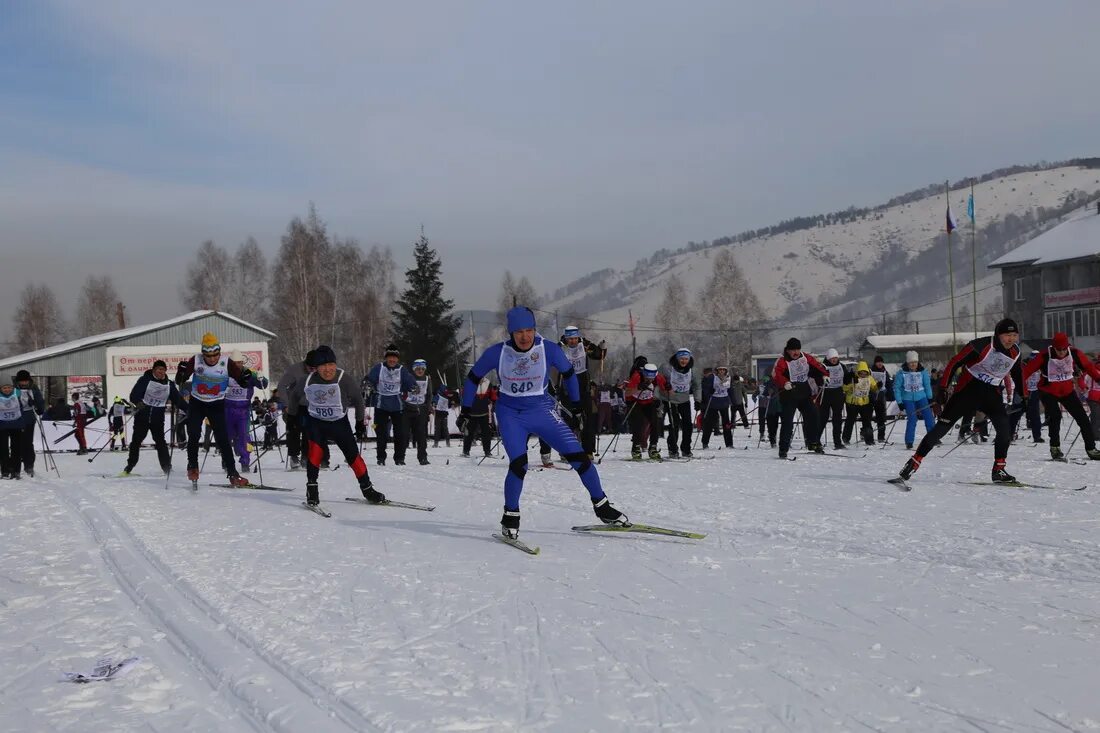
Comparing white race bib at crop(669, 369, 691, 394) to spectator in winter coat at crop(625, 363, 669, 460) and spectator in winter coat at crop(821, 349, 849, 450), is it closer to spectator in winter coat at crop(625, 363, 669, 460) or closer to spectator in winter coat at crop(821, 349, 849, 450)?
spectator in winter coat at crop(625, 363, 669, 460)

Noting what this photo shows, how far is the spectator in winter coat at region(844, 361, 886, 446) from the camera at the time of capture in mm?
17531

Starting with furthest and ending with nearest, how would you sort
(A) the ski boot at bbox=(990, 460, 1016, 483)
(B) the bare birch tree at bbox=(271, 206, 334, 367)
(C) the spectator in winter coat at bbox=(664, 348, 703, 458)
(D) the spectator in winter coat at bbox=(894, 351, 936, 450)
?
1. (B) the bare birch tree at bbox=(271, 206, 334, 367)
2. (D) the spectator in winter coat at bbox=(894, 351, 936, 450)
3. (C) the spectator in winter coat at bbox=(664, 348, 703, 458)
4. (A) the ski boot at bbox=(990, 460, 1016, 483)

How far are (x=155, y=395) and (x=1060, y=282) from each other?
59989 mm

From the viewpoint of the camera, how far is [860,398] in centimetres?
1756

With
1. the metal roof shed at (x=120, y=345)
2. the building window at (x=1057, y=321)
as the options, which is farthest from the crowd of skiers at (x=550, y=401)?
the building window at (x=1057, y=321)

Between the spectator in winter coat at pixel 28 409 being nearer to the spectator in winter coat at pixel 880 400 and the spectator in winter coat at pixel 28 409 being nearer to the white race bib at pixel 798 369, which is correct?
the white race bib at pixel 798 369

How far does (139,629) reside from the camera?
15.8ft

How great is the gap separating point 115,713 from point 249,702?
0.48 m

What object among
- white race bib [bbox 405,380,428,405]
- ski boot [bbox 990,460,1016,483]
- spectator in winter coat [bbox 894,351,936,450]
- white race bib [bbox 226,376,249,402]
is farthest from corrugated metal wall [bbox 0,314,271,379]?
ski boot [bbox 990,460,1016,483]

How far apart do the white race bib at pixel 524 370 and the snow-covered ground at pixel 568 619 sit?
1.16 metres

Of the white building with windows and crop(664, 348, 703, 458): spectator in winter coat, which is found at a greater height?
the white building with windows

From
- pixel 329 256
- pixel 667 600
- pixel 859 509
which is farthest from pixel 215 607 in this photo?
pixel 329 256

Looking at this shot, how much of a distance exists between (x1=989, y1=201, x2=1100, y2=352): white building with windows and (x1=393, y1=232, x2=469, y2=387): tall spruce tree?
115 feet

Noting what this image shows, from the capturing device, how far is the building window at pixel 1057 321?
59.2 m
